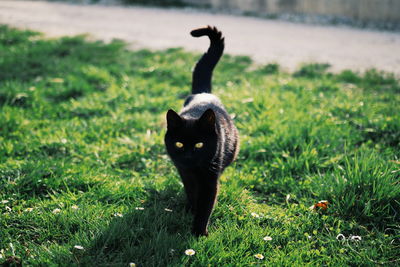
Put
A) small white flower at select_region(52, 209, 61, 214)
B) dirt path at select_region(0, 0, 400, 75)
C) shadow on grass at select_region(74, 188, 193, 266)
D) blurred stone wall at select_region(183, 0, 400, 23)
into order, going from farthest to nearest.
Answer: blurred stone wall at select_region(183, 0, 400, 23) < dirt path at select_region(0, 0, 400, 75) < small white flower at select_region(52, 209, 61, 214) < shadow on grass at select_region(74, 188, 193, 266)

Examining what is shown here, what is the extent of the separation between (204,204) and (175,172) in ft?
2.61

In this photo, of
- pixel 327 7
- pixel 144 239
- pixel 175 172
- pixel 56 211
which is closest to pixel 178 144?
pixel 144 239

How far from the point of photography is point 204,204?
2113 millimetres

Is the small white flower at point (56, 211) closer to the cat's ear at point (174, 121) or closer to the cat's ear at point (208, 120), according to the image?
the cat's ear at point (174, 121)

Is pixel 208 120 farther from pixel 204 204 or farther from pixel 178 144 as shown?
A: pixel 204 204

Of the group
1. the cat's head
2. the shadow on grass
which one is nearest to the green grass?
the shadow on grass

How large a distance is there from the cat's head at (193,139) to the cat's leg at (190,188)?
12 cm

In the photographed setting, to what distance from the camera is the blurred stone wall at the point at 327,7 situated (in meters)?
9.62

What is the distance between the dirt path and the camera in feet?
20.1

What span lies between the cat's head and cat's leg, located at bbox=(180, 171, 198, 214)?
12 centimetres

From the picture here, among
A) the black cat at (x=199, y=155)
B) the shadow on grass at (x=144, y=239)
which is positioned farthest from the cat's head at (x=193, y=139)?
the shadow on grass at (x=144, y=239)

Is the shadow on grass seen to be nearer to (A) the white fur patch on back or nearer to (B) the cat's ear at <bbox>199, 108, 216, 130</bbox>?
(B) the cat's ear at <bbox>199, 108, 216, 130</bbox>

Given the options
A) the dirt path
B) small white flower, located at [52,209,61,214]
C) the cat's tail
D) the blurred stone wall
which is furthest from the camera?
the blurred stone wall

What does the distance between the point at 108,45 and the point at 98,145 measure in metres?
3.47
